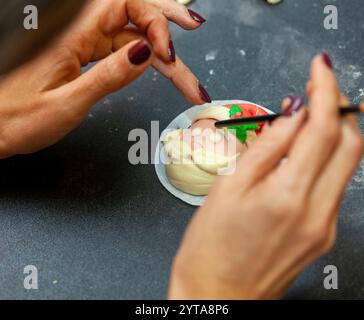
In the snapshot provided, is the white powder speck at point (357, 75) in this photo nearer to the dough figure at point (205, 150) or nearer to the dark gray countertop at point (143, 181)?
the dark gray countertop at point (143, 181)

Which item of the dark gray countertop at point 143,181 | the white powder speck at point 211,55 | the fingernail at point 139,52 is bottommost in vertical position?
the dark gray countertop at point 143,181

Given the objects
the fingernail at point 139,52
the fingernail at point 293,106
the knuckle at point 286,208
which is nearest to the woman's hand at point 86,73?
the fingernail at point 139,52

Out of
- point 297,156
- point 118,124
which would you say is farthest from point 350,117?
point 118,124

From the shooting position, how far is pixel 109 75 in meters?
0.96

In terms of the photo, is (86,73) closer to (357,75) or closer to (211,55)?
(211,55)

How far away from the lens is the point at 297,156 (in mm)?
685

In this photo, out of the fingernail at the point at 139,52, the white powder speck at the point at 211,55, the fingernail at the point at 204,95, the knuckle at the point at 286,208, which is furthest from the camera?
the white powder speck at the point at 211,55

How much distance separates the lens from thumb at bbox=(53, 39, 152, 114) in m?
0.94

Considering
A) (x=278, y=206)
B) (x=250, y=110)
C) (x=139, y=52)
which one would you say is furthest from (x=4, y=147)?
(x=278, y=206)

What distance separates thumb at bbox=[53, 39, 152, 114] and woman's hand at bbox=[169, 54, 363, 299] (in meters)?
0.33

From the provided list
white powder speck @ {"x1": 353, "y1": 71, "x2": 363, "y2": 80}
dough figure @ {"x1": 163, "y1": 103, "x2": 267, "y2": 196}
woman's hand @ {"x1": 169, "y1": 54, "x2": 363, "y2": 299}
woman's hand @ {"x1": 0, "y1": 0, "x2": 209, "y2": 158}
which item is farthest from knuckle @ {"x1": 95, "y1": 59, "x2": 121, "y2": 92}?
white powder speck @ {"x1": 353, "y1": 71, "x2": 363, "y2": 80}

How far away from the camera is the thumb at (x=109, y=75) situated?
37.2 inches

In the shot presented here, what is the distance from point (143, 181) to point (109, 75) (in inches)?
11.8

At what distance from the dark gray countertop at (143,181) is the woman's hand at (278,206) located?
294 millimetres
